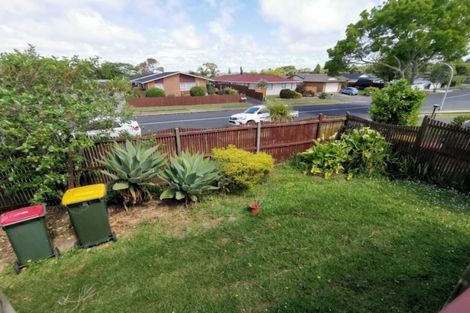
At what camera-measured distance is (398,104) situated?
739 centimetres

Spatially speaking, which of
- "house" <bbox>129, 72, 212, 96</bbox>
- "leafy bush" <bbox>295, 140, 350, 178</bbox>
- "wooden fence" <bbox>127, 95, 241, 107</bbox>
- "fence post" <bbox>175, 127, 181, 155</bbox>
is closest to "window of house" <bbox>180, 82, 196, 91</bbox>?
"house" <bbox>129, 72, 212, 96</bbox>

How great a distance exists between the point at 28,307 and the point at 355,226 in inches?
200

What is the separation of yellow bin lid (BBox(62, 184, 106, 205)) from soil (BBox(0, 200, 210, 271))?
36.6 inches

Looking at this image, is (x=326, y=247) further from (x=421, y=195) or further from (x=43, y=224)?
(x=43, y=224)

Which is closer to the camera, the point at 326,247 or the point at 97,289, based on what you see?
the point at 97,289

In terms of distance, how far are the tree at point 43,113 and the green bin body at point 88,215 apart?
3.33ft

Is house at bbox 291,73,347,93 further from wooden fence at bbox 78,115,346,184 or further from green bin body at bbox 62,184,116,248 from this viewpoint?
green bin body at bbox 62,184,116,248

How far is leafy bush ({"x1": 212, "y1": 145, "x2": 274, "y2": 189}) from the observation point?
5453mm

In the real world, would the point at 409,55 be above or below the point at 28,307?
above

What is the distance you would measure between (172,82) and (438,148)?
1230 inches

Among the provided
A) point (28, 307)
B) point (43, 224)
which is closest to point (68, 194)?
point (43, 224)

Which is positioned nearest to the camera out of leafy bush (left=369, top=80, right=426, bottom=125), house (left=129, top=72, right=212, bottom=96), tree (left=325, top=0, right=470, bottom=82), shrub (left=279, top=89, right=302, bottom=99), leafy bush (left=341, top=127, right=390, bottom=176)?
leafy bush (left=341, top=127, right=390, bottom=176)

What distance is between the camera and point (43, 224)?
3.53 metres

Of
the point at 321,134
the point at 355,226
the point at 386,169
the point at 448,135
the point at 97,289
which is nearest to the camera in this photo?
the point at 97,289
